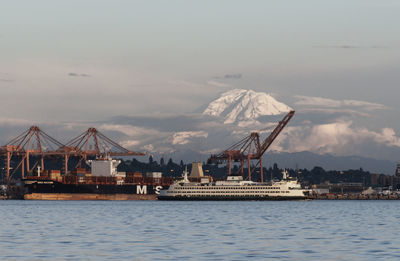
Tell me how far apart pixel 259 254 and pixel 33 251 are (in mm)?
15712

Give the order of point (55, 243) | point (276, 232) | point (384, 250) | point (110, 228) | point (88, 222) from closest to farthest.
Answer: point (384, 250) < point (55, 243) < point (276, 232) < point (110, 228) < point (88, 222)

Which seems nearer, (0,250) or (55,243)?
(0,250)

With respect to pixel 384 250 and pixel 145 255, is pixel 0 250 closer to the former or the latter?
pixel 145 255

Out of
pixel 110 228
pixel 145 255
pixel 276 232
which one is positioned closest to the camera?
pixel 145 255

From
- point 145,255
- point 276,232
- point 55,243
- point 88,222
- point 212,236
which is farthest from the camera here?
point 88,222

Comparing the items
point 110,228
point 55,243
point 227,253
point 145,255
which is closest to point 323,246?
point 227,253

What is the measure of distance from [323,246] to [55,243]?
20734 millimetres

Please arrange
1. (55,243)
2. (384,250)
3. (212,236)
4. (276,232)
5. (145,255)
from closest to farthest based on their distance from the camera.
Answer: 1. (145,255)
2. (384,250)
3. (55,243)
4. (212,236)
5. (276,232)

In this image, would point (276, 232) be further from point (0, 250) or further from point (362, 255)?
point (0, 250)

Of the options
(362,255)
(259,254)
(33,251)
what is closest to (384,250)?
(362,255)

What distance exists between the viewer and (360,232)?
76688mm

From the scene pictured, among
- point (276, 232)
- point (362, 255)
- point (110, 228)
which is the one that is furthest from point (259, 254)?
A: point (110, 228)

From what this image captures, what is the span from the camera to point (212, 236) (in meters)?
69.9

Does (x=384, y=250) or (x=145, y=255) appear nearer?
(x=145, y=255)
